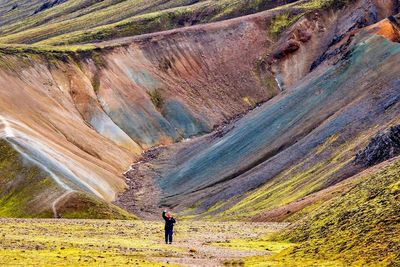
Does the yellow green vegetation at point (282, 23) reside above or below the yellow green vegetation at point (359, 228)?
above

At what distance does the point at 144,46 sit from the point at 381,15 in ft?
178

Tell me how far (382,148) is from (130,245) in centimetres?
3780

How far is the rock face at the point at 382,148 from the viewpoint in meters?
82.1

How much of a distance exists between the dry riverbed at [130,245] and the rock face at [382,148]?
1496 cm

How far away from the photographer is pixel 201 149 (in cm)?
13962

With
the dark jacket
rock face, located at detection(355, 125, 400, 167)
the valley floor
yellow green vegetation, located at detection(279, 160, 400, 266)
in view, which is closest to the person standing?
the dark jacket

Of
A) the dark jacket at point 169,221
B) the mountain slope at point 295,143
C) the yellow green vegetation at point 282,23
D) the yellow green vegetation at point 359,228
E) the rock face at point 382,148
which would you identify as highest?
the yellow green vegetation at point 282,23

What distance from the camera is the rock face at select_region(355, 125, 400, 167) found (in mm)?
82125

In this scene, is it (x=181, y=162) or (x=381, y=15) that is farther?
(x=381, y=15)

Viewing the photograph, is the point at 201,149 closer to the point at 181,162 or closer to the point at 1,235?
the point at 181,162

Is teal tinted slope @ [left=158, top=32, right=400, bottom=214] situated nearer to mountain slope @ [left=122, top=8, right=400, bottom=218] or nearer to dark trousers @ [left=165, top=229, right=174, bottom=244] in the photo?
mountain slope @ [left=122, top=8, right=400, bottom=218]

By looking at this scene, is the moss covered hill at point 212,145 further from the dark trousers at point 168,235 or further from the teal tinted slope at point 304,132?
the dark trousers at point 168,235

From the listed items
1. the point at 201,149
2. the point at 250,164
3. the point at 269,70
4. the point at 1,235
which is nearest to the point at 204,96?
the point at 269,70

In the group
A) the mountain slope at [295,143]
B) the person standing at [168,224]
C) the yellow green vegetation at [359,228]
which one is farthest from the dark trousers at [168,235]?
the mountain slope at [295,143]
